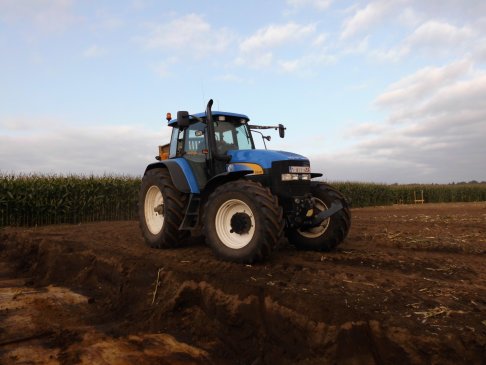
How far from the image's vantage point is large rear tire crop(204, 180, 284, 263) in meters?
4.92

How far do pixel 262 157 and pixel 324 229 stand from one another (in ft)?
4.95

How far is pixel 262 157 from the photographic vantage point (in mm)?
5898

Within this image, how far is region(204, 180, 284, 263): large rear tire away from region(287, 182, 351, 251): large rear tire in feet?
4.13

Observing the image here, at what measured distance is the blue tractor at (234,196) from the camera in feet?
16.9

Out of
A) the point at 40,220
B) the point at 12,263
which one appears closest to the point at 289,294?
the point at 12,263

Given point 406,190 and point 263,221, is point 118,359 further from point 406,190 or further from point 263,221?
point 406,190

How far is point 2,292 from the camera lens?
5.64 m

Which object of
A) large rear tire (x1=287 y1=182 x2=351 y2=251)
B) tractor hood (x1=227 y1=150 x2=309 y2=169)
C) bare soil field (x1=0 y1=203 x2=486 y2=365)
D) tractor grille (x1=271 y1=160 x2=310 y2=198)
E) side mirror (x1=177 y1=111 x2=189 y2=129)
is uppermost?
side mirror (x1=177 y1=111 x2=189 y2=129)

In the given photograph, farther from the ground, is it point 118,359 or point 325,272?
point 325,272

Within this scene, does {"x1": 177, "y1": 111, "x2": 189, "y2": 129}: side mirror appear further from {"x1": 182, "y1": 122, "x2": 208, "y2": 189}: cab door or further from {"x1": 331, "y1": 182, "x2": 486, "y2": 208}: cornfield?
{"x1": 331, "y1": 182, "x2": 486, "y2": 208}: cornfield

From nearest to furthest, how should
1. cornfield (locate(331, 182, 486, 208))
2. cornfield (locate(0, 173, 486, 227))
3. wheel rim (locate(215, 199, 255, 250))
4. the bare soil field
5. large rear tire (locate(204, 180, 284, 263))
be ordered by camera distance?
1. the bare soil field
2. large rear tire (locate(204, 180, 284, 263))
3. wheel rim (locate(215, 199, 255, 250))
4. cornfield (locate(0, 173, 486, 227))
5. cornfield (locate(331, 182, 486, 208))

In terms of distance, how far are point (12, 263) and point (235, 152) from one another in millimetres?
5153

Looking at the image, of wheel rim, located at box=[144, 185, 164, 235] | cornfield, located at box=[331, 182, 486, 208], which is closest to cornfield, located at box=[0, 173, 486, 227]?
wheel rim, located at box=[144, 185, 164, 235]

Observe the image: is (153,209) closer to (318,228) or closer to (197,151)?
A: (197,151)
